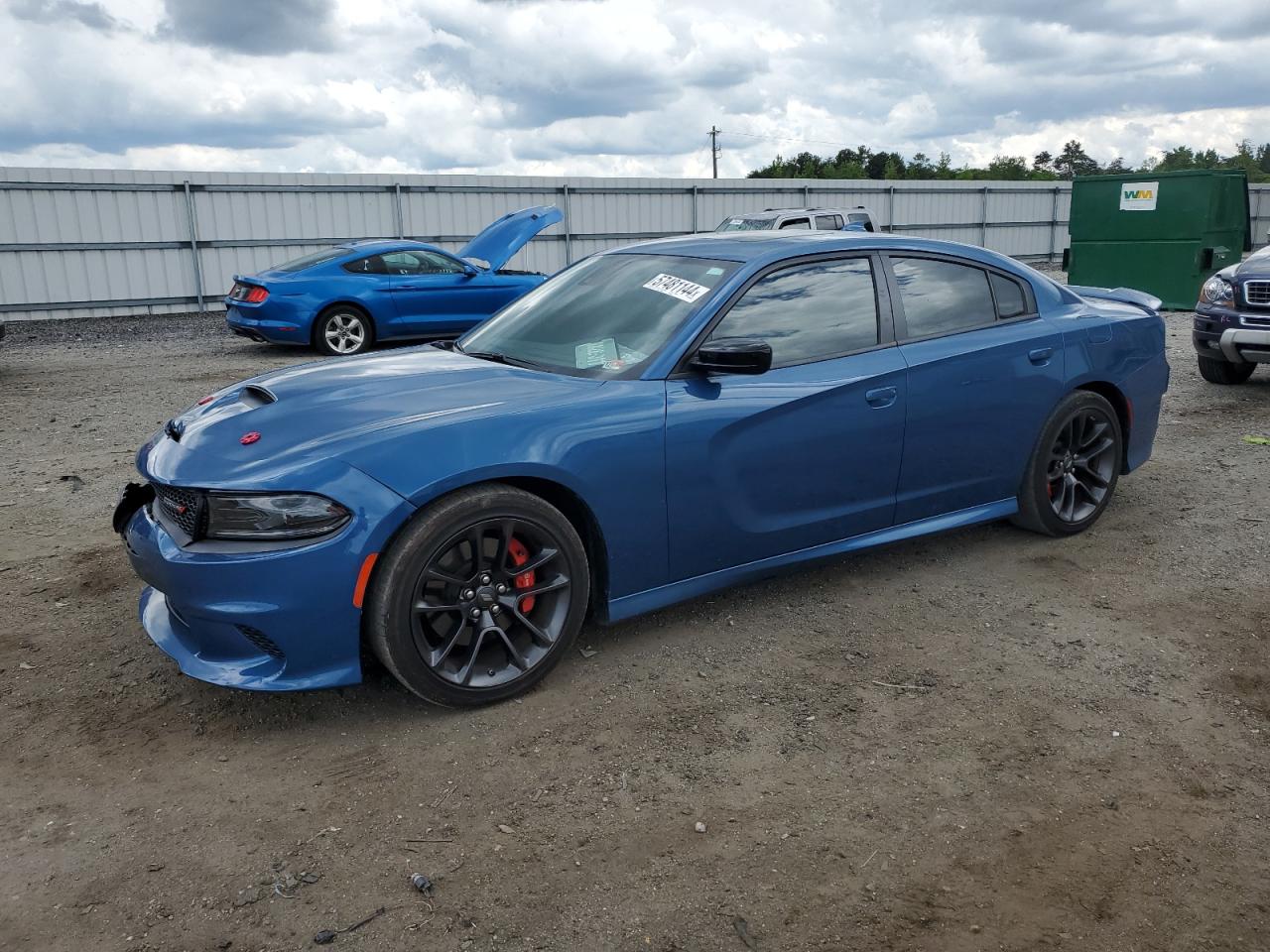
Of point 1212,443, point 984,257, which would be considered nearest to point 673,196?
point 1212,443

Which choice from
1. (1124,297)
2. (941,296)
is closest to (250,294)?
(941,296)

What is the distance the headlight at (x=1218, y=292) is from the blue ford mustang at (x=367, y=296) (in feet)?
21.7

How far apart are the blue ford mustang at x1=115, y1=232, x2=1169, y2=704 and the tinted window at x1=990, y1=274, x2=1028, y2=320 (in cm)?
1

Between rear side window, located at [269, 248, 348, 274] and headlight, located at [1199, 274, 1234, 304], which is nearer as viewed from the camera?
headlight, located at [1199, 274, 1234, 304]

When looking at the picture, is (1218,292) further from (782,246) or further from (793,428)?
(793,428)

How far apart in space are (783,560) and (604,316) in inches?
47.9

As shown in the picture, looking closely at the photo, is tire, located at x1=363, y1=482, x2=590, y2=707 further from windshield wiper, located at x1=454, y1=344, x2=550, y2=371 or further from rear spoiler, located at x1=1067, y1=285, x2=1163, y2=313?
rear spoiler, located at x1=1067, y1=285, x2=1163, y2=313

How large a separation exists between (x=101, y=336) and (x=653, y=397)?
1423 cm

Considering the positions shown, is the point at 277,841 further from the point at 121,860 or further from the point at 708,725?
the point at 708,725

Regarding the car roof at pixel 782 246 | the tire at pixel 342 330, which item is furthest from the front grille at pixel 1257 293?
the tire at pixel 342 330

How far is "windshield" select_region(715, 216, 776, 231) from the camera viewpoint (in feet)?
55.0

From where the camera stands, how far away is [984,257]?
489 centimetres

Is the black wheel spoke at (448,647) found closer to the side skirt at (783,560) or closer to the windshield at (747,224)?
the side skirt at (783,560)

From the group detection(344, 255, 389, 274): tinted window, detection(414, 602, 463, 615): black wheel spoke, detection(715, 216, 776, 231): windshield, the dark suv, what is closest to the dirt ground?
detection(414, 602, 463, 615): black wheel spoke
